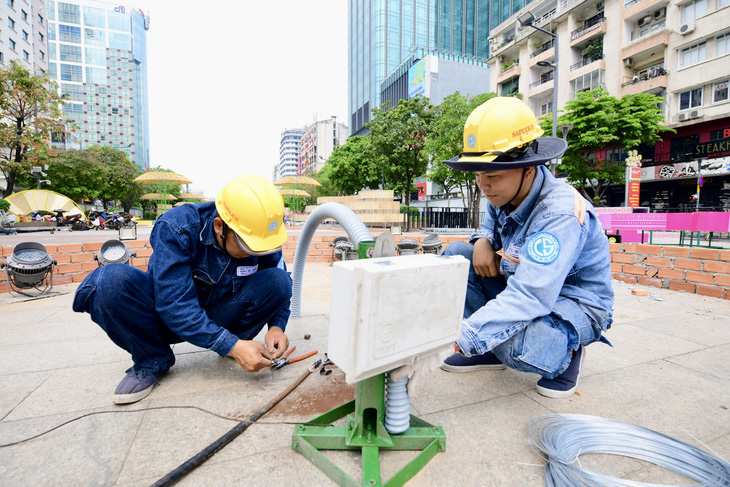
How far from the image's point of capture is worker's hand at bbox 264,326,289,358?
1.84m

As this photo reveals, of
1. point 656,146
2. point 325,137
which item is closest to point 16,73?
point 656,146

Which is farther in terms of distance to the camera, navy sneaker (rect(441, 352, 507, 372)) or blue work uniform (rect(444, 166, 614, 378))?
navy sneaker (rect(441, 352, 507, 372))

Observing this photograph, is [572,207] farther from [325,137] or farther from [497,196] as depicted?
[325,137]

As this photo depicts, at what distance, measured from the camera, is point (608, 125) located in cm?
1669

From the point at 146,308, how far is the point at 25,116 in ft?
67.5

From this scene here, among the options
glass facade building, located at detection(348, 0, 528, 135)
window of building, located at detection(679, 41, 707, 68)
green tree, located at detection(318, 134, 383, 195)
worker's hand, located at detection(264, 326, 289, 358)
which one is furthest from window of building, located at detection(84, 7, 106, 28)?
worker's hand, located at detection(264, 326, 289, 358)

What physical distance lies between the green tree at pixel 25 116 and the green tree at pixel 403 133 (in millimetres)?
14138

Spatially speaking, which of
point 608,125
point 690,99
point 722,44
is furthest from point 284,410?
point 722,44

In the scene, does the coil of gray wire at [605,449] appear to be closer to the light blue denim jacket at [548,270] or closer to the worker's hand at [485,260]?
the light blue denim jacket at [548,270]

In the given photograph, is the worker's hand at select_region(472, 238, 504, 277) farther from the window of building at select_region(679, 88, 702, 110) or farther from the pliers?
the window of building at select_region(679, 88, 702, 110)

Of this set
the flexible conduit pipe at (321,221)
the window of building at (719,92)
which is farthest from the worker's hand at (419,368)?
the window of building at (719,92)

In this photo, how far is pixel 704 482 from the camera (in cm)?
118

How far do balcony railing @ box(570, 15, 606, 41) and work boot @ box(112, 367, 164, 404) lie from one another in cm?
2692

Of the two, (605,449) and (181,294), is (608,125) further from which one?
(181,294)
